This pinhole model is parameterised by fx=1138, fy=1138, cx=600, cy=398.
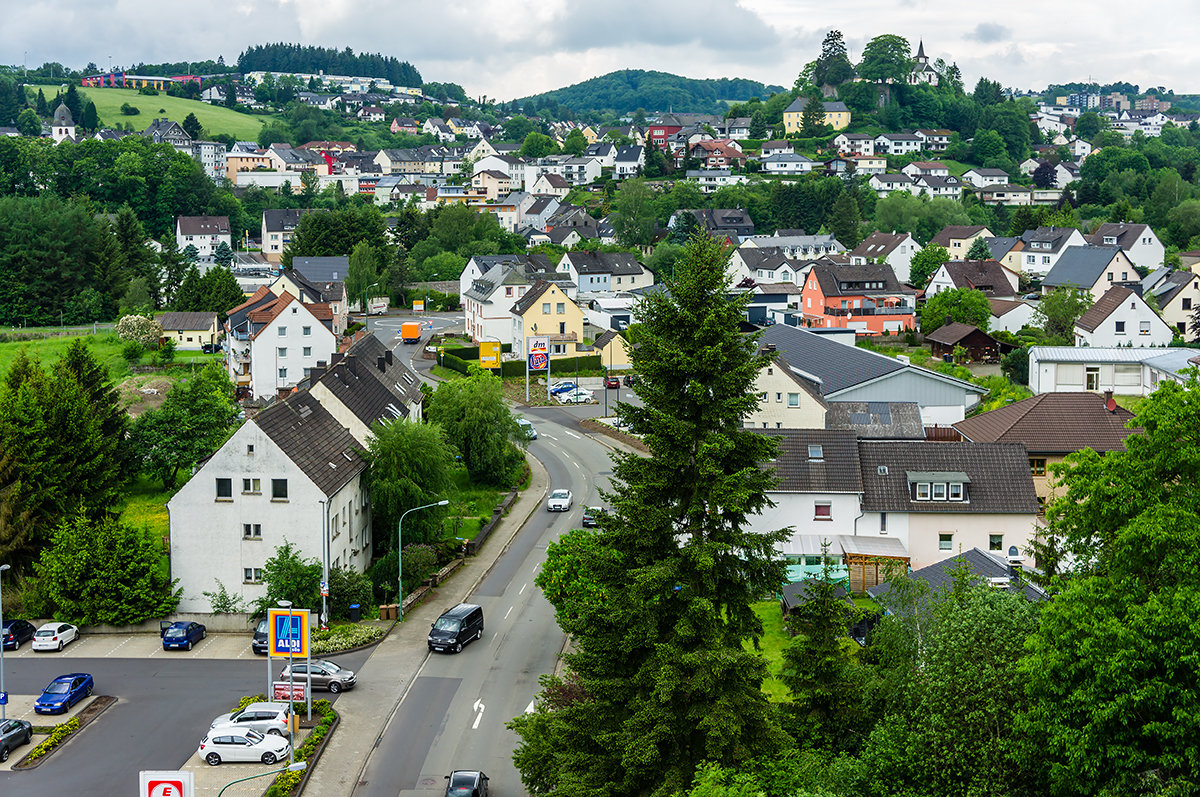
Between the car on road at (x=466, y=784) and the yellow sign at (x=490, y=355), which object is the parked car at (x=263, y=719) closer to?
the car on road at (x=466, y=784)

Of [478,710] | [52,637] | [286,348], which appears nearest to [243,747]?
[478,710]

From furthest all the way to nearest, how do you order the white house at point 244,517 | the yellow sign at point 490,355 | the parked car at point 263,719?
the yellow sign at point 490,355
the white house at point 244,517
the parked car at point 263,719

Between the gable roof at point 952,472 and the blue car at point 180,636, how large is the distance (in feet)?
81.0

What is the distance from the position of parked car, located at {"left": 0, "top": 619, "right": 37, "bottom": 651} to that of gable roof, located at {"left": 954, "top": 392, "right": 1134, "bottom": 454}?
39.4 meters

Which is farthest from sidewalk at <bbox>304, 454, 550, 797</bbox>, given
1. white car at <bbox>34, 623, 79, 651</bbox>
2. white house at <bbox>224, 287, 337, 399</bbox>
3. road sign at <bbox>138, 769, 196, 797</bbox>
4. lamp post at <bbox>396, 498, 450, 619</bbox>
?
white house at <bbox>224, 287, 337, 399</bbox>

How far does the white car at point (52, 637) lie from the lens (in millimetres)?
37375

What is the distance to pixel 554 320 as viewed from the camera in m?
85.4

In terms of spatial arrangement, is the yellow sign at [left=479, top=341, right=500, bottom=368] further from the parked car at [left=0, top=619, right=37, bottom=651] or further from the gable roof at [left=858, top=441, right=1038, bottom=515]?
the parked car at [left=0, top=619, right=37, bottom=651]

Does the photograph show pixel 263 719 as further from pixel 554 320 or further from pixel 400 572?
pixel 554 320

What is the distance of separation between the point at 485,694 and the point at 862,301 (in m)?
71.7

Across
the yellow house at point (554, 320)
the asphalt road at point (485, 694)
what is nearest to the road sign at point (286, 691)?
the asphalt road at point (485, 694)

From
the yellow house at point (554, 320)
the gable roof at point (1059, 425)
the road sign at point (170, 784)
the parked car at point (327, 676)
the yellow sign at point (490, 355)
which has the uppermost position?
the yellow house at point (554, 320)

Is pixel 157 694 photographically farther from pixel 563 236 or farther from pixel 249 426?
pixel 563 236

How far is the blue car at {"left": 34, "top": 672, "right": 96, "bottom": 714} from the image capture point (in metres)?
32.4
